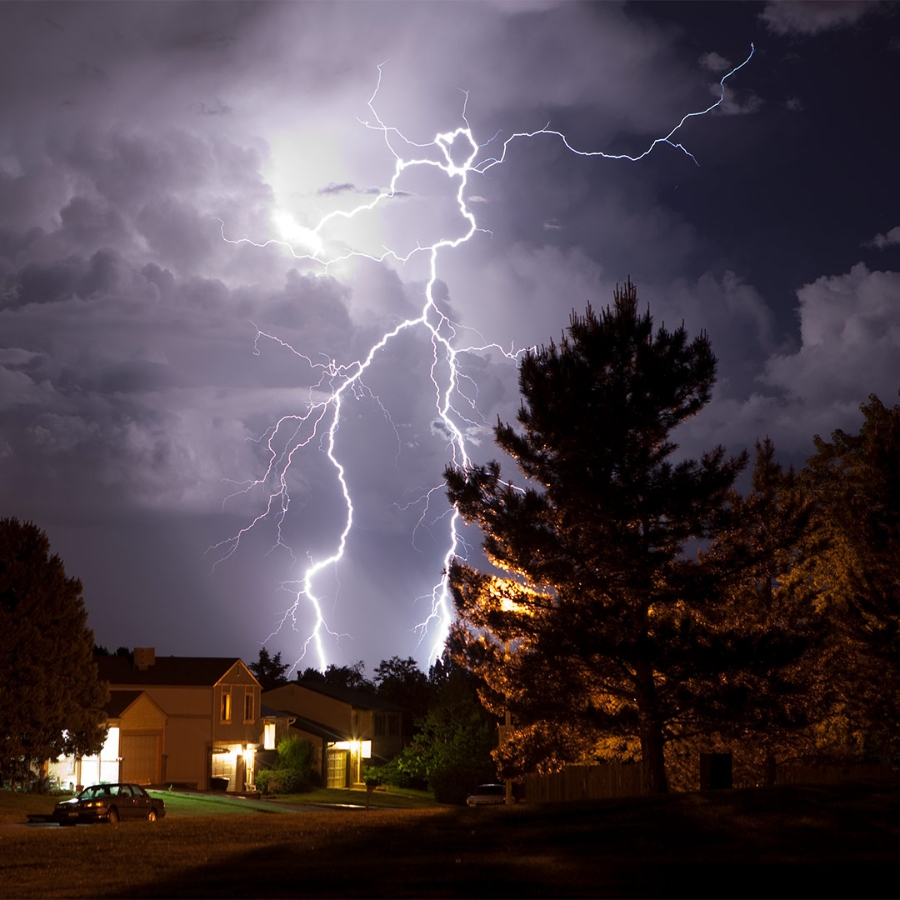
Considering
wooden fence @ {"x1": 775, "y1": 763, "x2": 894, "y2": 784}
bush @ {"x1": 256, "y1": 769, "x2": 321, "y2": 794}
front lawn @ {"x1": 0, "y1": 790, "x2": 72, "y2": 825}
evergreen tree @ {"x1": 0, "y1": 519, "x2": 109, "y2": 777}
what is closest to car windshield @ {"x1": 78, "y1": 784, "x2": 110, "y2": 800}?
front lawn @ {"x1": 0, "y1": 790, "x2": 72, "y2": 825}

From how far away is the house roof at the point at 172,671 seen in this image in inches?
1831

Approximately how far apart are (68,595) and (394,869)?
24.5 metres

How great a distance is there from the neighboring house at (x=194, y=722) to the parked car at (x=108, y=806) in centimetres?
1582

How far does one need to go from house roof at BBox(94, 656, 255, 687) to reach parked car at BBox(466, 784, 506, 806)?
13.2m

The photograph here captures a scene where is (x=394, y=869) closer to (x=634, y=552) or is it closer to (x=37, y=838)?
(x=37, y=838)

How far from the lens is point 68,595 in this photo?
110 feet

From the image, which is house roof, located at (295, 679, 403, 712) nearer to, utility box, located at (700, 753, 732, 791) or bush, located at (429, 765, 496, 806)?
bush, located at (429, 765, 496, 806)

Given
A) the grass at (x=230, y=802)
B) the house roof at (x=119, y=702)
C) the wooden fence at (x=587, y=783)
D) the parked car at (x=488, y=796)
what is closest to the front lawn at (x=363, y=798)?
the grass at (x=230, y=802)

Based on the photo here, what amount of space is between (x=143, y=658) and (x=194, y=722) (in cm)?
437

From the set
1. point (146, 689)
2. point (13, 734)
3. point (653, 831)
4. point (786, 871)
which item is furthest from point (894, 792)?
point (146, 689)

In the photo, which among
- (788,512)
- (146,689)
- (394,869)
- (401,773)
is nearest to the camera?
(394,869)

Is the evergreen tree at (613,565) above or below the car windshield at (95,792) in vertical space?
above

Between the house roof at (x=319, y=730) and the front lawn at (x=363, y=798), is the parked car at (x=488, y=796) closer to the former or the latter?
the front lawn at (x=363, y=798)

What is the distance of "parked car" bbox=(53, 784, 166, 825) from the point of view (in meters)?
25.6
